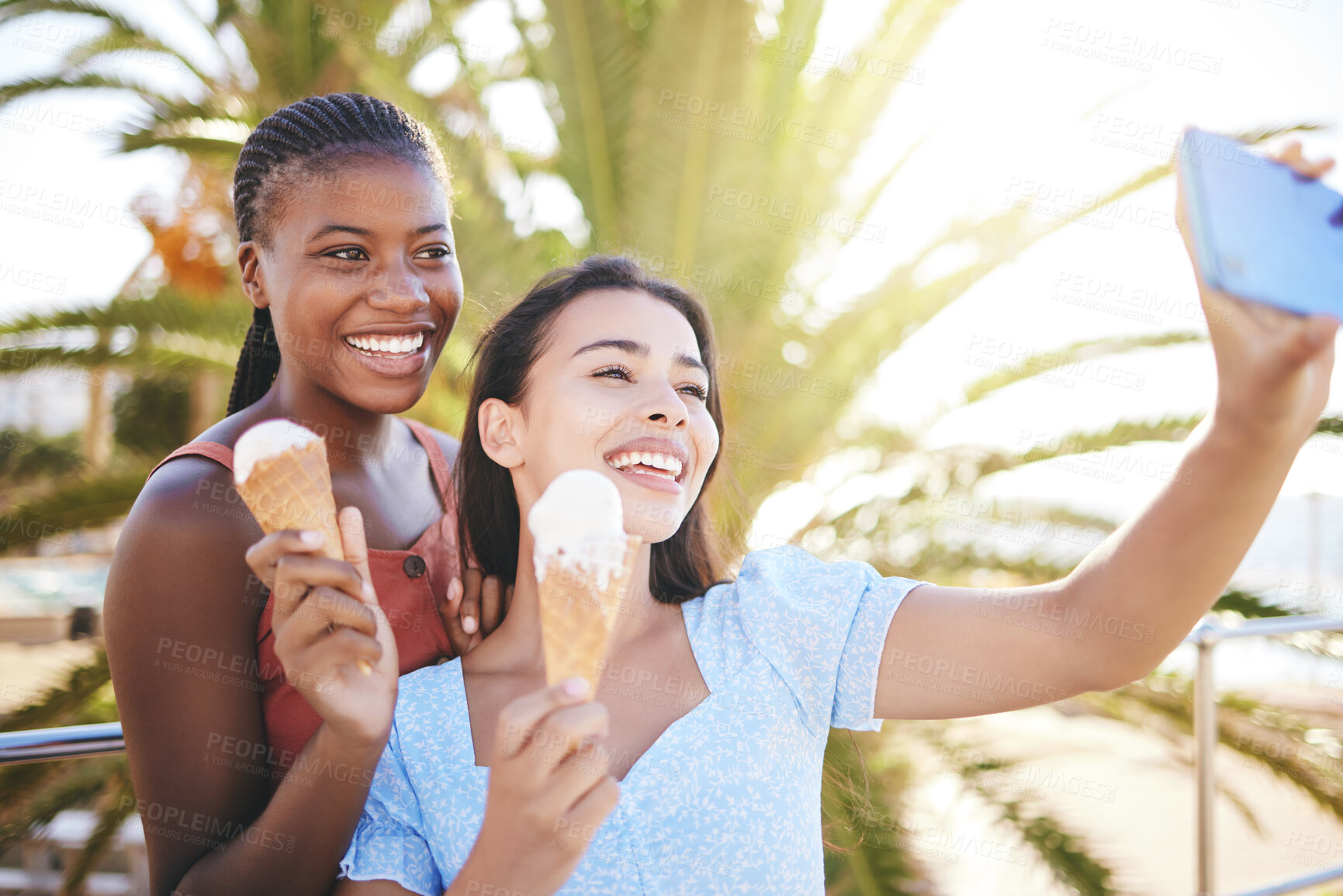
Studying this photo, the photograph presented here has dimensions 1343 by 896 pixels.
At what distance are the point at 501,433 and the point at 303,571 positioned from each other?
0.84 meters

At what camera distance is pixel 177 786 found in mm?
1768

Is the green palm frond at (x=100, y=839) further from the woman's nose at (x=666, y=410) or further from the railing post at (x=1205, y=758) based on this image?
the railing post at (x=1205, y=758)

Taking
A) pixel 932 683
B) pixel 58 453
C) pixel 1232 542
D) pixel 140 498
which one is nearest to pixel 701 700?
pixel 932 683

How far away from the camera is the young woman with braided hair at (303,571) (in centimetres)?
151

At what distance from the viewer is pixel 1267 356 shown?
1229 millimetres

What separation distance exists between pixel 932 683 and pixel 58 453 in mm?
10866

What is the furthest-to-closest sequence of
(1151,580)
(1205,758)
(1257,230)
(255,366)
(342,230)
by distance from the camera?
(1205,758), (255,366), (342,230), (1151,580), (1257,230)

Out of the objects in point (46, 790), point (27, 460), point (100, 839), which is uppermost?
point (27, 460)

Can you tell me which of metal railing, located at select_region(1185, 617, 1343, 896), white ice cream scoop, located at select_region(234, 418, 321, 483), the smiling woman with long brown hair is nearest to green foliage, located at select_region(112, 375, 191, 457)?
the smiling woman with long brown hair

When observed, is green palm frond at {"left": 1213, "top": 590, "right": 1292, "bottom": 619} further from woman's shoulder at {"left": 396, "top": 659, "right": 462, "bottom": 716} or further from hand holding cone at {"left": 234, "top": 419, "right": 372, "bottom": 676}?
hand holding cone at {"left": 234, "top": 419, "right": 372, "bottom": 676}

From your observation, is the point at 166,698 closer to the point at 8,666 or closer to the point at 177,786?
the point at 177,786

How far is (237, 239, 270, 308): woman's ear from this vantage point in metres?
2.14

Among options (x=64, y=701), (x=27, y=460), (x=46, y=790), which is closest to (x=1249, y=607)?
(x=64, y=701)

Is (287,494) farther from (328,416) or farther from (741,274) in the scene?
(741,274)
